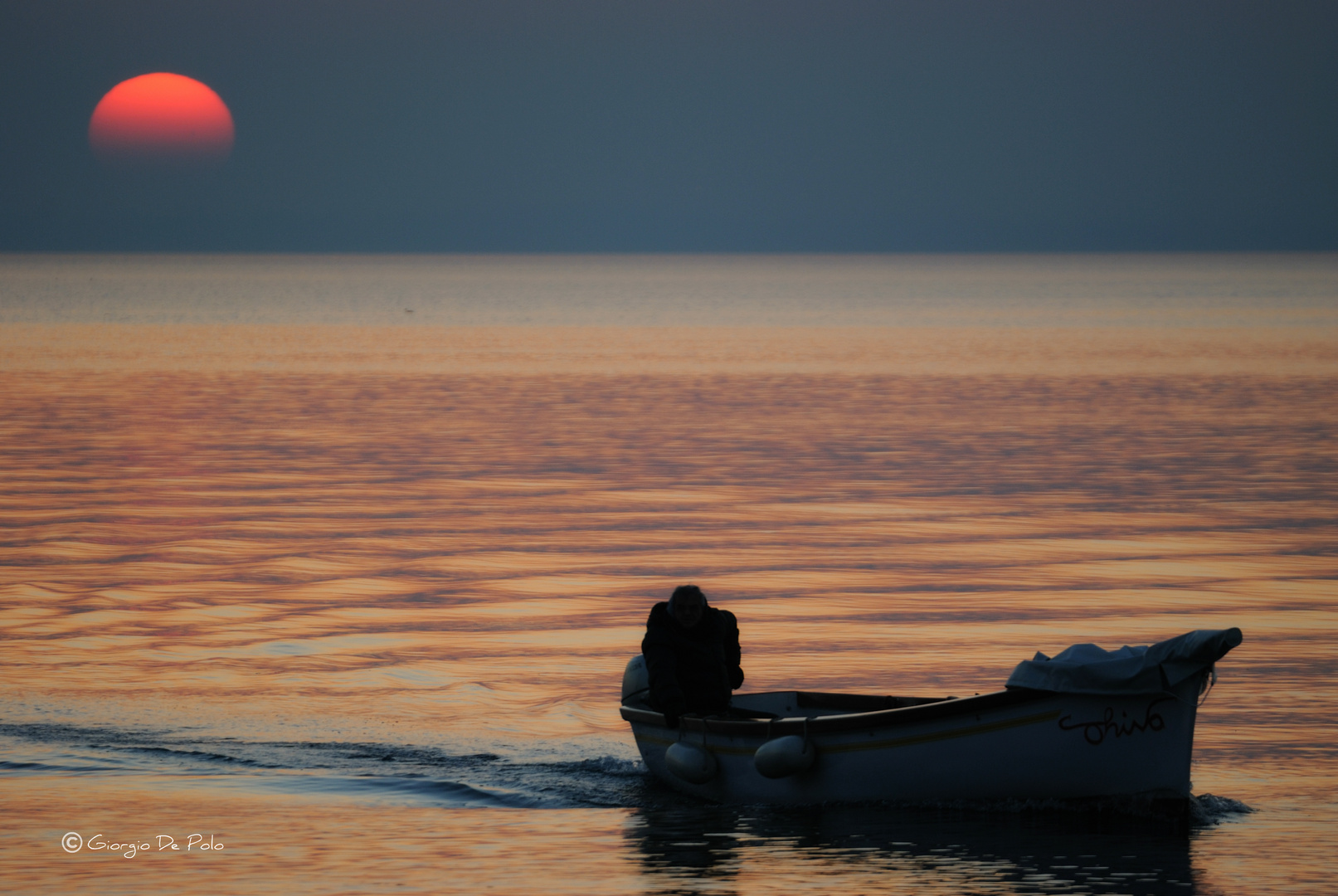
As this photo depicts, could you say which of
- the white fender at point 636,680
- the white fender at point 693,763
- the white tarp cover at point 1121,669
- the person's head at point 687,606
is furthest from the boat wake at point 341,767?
the white tarp cover at point 1121,669

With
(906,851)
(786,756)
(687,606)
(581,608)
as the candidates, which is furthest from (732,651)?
(581,608)

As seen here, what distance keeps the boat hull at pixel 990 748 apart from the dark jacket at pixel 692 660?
1.67 ft

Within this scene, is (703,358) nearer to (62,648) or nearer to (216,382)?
(216,382)

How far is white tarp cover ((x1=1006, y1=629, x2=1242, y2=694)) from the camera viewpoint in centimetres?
1241

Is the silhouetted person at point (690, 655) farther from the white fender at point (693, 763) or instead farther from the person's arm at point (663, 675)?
the white fender at point (693, 763)

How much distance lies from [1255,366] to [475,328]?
49300 mm

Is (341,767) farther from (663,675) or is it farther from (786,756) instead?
(786,756)

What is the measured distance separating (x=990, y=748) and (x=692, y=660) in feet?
8.06

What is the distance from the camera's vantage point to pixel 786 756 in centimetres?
1321

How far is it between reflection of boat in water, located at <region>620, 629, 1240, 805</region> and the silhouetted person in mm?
315

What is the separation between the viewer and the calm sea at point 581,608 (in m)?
12.6

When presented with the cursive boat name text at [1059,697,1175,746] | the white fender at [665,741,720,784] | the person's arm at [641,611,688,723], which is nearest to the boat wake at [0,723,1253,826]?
the white fender at [665,741,720,784]

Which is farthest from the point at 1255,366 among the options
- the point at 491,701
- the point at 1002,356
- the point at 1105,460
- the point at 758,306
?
the point at 758,306

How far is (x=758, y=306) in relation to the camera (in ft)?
471
